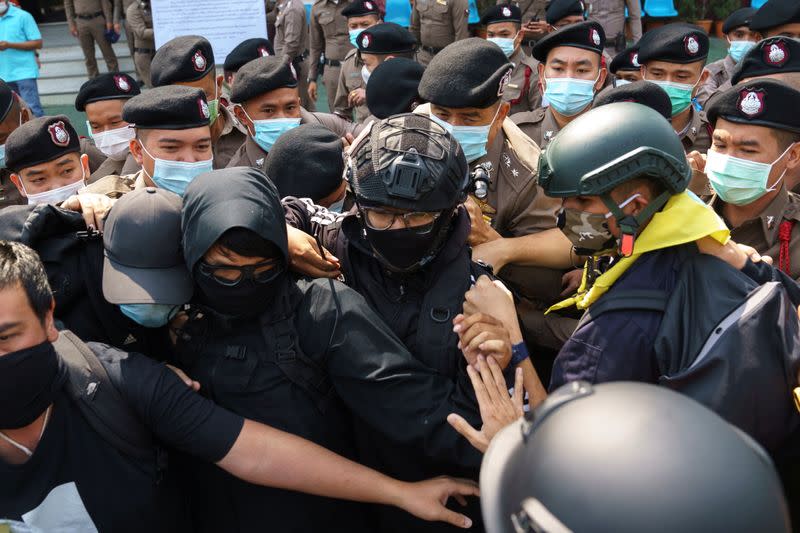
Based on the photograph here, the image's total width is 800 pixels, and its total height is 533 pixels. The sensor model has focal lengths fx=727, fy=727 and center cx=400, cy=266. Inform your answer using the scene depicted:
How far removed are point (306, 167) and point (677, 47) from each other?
3.08m

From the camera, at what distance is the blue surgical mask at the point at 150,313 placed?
249cm

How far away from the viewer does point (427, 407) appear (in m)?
2.38

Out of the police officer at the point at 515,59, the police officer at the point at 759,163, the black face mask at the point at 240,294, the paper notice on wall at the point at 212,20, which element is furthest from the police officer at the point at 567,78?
the paper notice on wall at the point at 212,20

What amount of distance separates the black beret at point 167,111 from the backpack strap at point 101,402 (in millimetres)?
1711

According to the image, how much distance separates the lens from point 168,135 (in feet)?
12.3

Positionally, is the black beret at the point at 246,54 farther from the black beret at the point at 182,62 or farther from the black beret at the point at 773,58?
the black beret at the point at 773,58

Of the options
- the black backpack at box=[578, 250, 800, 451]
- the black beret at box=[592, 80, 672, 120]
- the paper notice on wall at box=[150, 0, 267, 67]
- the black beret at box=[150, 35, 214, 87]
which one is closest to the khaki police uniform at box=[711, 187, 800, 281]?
the black beret at box=[592, 80, 672, 120]

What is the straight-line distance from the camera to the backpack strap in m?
2.27

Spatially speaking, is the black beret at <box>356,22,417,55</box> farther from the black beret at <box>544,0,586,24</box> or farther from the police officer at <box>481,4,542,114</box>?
the black beret at <box>544,0,586,24</box>

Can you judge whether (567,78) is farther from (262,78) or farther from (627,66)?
(262,78)

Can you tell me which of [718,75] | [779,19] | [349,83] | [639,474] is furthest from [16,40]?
[639,474]

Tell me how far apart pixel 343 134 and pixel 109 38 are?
28.5ft

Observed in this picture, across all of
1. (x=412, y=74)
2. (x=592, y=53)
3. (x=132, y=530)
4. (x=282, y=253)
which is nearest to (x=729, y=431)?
(x=282, y=253)

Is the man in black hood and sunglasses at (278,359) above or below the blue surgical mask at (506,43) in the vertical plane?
above
